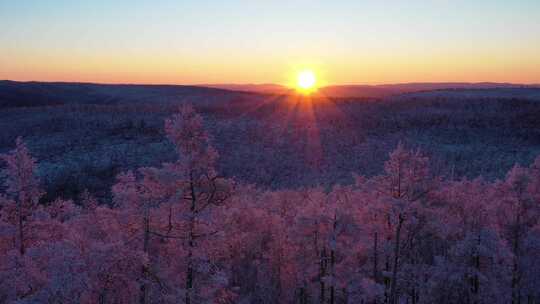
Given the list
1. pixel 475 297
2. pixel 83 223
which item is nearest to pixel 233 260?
pixel 83 223

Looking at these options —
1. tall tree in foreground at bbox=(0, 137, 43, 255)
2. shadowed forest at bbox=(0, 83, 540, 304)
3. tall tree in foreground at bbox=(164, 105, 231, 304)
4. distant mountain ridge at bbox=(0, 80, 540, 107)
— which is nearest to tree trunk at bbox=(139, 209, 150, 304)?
shadowed forest at bbox=(0, 83, 540, 304)

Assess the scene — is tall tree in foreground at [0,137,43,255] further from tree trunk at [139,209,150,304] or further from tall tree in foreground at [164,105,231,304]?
tall tree in foreground at [164,105,231,304]

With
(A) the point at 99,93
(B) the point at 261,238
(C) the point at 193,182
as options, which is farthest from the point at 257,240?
(A) the point at 99,93

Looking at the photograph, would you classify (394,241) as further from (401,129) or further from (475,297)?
(401,129)

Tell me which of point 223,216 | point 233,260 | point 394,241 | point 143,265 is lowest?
point 233,260

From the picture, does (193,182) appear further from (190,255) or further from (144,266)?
(144,266)

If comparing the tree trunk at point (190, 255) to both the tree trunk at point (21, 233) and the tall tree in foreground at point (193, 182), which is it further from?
the tree trunk at point (21, 233)

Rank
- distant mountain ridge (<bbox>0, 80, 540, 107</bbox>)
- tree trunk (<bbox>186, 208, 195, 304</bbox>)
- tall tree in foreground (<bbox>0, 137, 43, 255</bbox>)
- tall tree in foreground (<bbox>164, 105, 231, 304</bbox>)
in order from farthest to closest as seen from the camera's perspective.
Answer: distant mountain ridge (<bbox>0, 80, 540, 107</bbox>) → tall tree in foreground (<bbox>0, 137, 43, 255</bbox>) → tree trunk (<bbox>186, 208, 195, 304</bbox>) → tall tree in foreground (<bbox>164, 105, 231, 304</bbox>)

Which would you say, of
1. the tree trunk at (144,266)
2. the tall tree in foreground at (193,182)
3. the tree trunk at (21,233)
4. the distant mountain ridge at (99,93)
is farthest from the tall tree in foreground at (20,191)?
the distant mountain ridge at (99,93)

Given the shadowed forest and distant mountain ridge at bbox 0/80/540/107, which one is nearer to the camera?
the shadowed forest
